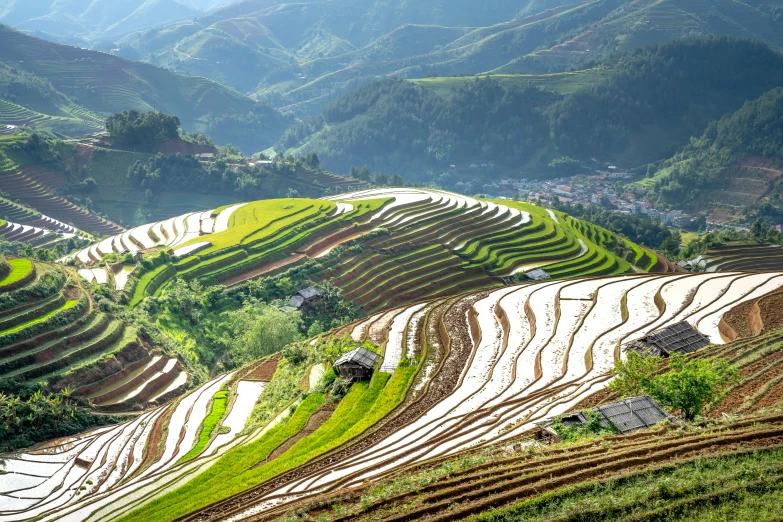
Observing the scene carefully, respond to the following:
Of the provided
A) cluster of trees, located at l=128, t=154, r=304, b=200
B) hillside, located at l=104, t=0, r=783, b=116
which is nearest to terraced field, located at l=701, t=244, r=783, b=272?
cluster of trees, located at l=128, t=154, r=304, b=200

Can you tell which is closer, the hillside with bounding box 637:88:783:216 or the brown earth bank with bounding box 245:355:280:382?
the brown earth bank with bounding box 245:355:280:382

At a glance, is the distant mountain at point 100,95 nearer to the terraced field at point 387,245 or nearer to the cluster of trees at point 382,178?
the cluster of trees at point 382,178

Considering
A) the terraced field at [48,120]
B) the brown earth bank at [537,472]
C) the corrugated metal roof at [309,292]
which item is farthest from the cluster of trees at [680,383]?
the terraced field at [48,120]

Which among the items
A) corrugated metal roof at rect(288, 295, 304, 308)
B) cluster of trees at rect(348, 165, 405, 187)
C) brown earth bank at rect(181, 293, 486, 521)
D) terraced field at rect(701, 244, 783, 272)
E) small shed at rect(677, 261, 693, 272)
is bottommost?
terraced field at rect(701, 244, 783, 272)

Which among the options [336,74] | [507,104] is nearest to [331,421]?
[507,104]

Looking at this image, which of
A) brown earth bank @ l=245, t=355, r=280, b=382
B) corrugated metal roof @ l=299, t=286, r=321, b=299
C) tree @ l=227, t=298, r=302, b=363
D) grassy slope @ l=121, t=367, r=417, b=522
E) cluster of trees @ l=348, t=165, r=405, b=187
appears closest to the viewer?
grassy slope @ l=121, t=367, r=417, b=522

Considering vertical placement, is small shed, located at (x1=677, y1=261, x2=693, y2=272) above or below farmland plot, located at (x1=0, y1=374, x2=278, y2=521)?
below

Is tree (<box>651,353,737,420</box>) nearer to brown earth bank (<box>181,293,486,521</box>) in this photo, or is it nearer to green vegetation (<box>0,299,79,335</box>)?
brown earth bank (<box>181,293,486,521</box>)

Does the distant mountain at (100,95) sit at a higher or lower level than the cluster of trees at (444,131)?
higher
